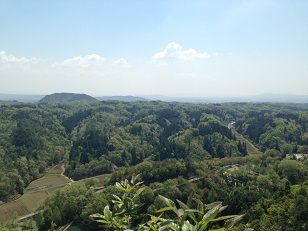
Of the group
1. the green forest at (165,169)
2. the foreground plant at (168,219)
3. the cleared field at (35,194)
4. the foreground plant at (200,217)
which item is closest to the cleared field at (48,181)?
the cleared field at (35,194)

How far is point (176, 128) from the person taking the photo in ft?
616

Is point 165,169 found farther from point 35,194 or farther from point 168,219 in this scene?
point 168,219

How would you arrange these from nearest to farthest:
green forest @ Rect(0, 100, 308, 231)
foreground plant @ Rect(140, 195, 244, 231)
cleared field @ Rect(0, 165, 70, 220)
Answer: foreground plant @ Rect(140, 195, 244, 231)
green forest @ Rect(0, 100, 308, 231)
cleared field @ Rect(0, 165, 70, 220)

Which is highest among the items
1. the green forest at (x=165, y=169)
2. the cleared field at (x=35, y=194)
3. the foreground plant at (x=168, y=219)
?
the foreground plant at (x=168, y=219)

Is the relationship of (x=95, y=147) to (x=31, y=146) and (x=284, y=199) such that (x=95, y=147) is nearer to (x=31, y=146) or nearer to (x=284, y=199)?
(x=31, y=146)

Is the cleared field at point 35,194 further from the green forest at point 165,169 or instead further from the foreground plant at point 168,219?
the foreground plant at point 168,219

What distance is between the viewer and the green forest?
152 feet

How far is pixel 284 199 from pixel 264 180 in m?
20.9

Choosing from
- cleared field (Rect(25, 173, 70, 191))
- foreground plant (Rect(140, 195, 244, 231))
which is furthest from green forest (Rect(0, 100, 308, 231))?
cleared field (Rect(25, 173, 70, 191))

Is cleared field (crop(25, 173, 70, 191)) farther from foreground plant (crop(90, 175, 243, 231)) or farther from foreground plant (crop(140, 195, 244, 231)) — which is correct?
foreground plant (crop(140, 195, 244, 231))

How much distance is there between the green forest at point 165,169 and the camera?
46.3 metres

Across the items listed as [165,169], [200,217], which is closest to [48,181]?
[165,169]

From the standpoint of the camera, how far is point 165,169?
8969 centimetres

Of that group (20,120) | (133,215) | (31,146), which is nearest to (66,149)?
(31,146)
